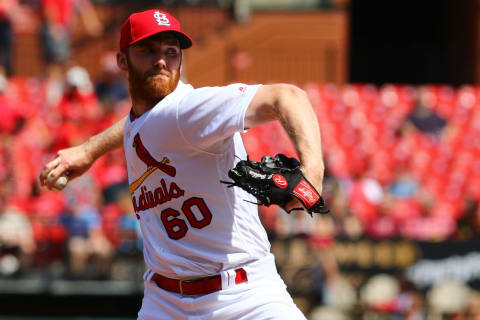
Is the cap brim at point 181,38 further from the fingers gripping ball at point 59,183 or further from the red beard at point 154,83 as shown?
the fingers gripping ball at point 59,183

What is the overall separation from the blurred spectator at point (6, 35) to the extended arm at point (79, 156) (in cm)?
752

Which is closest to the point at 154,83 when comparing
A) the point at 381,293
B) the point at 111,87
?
the point at 381,293

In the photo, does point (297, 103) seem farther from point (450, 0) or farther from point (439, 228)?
point (450, 0)

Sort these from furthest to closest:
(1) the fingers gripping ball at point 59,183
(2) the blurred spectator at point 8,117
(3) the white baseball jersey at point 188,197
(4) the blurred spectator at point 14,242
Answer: (2) the blurred spectator at point 8,117 < (4) the blurred spectator at point 14,242 < (1) the fingers gripping ball at point 59,183 < (3) the white baseball jersey at point 188,197

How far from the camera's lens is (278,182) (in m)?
A: 2.51

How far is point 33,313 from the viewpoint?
8.02m

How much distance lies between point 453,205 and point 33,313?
17.0ft

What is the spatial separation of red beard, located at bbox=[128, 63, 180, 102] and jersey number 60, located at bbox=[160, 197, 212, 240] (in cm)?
45

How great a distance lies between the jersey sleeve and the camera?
2824 mm

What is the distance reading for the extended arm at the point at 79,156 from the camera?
3736 millimetres

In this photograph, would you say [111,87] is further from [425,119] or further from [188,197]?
[188,197]

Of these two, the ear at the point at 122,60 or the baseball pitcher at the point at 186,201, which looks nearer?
the baseball pitcher at the point at 186,201

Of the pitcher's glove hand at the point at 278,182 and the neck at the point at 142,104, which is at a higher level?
the neck at the point at 142,104

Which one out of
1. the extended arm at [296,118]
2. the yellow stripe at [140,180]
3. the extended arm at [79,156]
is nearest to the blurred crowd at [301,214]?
the extended arm at [79,156]
